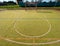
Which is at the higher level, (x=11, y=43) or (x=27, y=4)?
(x=11, y=43)

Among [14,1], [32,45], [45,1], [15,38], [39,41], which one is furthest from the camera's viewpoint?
[14,1]

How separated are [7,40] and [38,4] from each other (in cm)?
3000

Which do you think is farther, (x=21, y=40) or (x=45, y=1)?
(x=45, y=1)

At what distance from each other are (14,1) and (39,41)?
38.6 m

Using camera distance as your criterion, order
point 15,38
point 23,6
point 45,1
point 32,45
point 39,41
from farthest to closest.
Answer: point 45,1 < point 23,6 < point 15,38 < point 39,41 < point 32,45

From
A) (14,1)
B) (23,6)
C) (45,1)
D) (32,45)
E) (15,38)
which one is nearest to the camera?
(32,45)

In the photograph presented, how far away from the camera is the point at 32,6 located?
37.8 meters

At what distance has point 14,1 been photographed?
4619 centimetres

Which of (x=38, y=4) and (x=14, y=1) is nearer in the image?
(x=38, y=4)

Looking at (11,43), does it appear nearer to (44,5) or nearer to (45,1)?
(44,5)

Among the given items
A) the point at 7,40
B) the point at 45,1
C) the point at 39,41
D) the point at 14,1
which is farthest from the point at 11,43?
the point at 14,1

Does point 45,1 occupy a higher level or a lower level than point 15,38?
lower

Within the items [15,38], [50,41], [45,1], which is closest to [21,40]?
[15,38]

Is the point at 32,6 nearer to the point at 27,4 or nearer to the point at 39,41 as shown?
the point at 27,4
